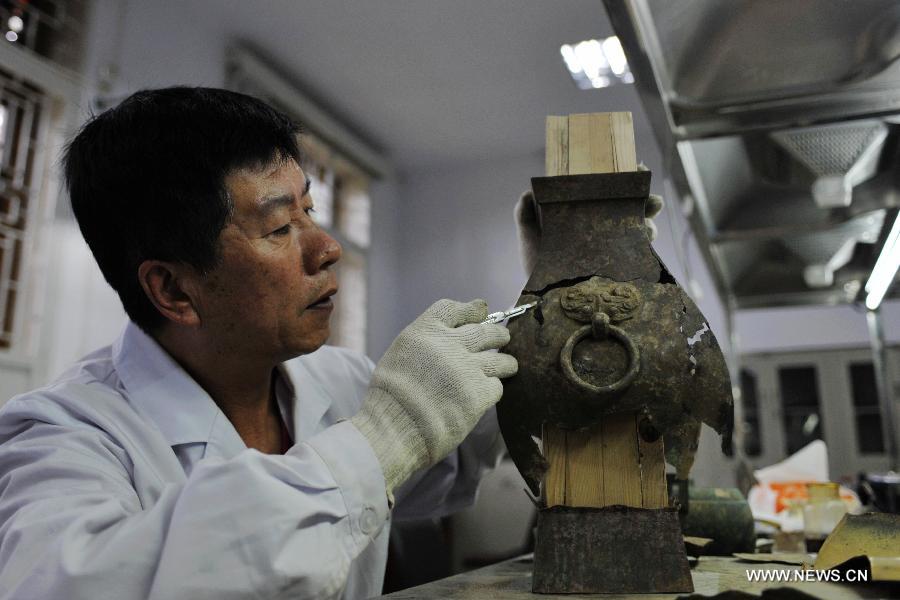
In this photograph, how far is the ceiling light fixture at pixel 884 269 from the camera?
1.66m

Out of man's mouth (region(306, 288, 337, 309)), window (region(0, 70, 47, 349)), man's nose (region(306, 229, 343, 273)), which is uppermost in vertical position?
window (region(0, 70, 47, 349))

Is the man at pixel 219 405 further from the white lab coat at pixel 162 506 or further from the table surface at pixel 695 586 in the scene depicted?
the table surface at pixel 695 586

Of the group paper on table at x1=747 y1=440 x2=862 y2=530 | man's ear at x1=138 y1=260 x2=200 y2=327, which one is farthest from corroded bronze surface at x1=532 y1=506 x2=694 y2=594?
paper on table at x1=747 y1=440 x2=862 y2=530

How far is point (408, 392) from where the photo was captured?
0.89 m

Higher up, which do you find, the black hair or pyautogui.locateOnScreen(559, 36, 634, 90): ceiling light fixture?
pyautogui.locateOnScreen(559, 36, 634, 90): ceiling light fixture

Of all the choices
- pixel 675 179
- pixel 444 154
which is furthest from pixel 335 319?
pixel 675 179

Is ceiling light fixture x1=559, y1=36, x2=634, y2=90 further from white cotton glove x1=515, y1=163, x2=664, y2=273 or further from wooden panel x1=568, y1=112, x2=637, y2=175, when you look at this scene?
wooden panel x1=568, y1=112, x2=637, y2=175

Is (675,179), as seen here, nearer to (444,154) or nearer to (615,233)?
(615,233)

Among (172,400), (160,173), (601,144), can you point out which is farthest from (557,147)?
(172,400)

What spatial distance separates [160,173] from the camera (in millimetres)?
1089

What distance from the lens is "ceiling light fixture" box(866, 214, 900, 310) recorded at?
5.45 feet

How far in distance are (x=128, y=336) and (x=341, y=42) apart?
3450 millimetres
